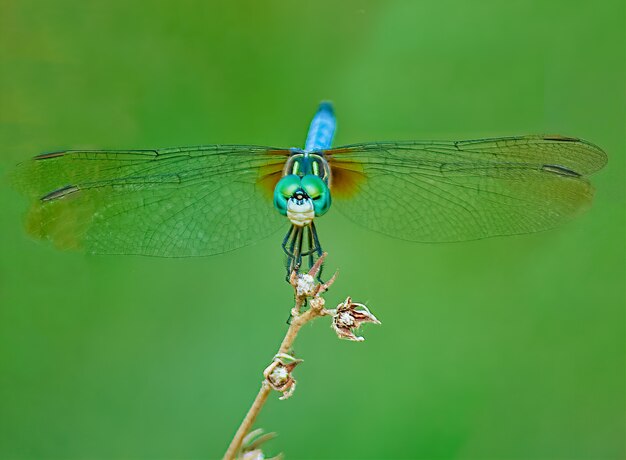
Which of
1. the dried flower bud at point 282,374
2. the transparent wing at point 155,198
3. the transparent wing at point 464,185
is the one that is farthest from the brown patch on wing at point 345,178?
the dried flower bud at point 282,374

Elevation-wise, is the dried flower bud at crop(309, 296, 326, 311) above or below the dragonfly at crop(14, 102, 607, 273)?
below

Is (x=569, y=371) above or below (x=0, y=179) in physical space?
below

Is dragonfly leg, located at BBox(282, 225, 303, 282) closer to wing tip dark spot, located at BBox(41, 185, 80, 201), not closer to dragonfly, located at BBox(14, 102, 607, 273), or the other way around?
dragonfly, located at BBox(14, 102, 607, 273)

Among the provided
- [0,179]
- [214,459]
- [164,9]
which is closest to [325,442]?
[214,459]

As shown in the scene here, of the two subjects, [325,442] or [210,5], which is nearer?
[325,442]

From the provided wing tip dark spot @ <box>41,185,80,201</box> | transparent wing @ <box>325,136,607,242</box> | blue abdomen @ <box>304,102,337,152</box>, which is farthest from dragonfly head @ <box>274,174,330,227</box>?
wing tip dark spot @ <box>41,185,80,201</box>

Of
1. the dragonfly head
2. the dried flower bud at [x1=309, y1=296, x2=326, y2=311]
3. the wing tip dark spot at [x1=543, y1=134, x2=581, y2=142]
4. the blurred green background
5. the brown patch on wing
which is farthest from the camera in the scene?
the blurred green background

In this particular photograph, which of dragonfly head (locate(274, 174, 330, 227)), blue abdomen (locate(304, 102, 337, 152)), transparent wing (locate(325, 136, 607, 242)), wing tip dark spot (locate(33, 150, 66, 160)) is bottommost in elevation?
dragonfly head (locate(274, 174, 330, 227))

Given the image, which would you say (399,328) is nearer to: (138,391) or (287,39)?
(138,391)
